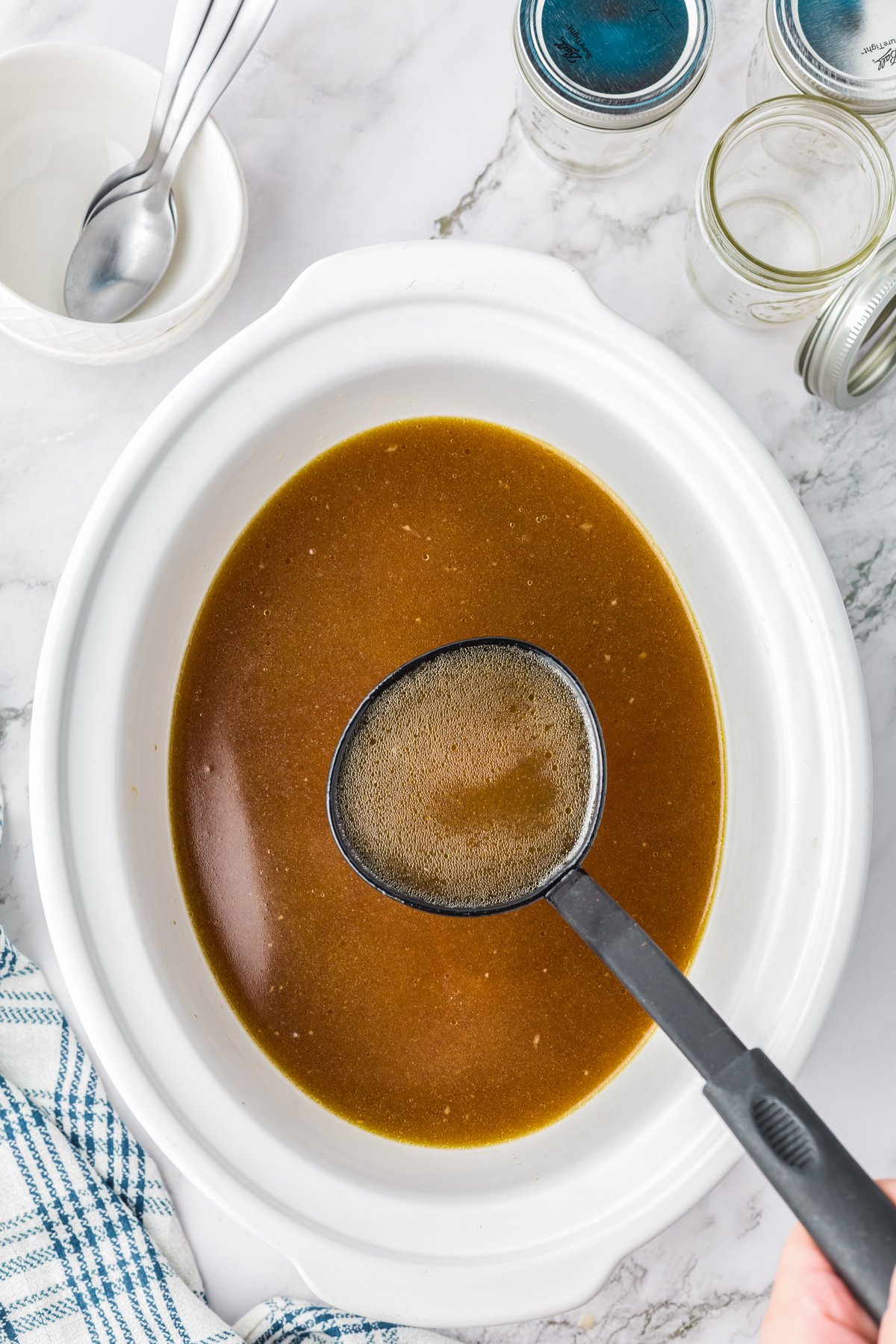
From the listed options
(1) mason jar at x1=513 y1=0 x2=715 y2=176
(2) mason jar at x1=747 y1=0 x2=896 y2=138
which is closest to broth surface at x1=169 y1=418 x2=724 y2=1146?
(1) mason jar at x1=513 y1=0 x2=715 y2=176

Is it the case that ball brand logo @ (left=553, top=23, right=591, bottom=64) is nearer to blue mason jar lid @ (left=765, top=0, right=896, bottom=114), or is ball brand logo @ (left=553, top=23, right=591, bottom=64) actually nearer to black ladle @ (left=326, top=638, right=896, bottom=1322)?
blue mason jar lid @ (left=765, top=0, right=896, bottom=114)

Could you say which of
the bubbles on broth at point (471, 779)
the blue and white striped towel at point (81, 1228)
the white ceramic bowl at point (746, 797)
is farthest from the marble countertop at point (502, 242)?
the bubbles on broth at point (471, 779)

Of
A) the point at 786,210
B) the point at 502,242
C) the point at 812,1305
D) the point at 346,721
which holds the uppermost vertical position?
the point at 502,242

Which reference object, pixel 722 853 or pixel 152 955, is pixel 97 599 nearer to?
pixel 152 955

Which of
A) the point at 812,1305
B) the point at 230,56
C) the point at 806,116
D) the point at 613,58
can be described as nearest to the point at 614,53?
the point at 613,58

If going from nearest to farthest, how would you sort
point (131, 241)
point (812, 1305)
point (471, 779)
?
point (812, 1305)
point (471, 779)
point (131, 241)

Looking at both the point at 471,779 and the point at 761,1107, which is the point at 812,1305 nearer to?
the point at 761,1107

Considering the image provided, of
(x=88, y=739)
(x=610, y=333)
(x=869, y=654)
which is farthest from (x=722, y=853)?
(x=88, y=739)
